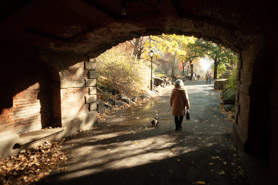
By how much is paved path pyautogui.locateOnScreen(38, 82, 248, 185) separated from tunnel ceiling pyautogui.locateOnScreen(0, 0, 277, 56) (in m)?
3.06

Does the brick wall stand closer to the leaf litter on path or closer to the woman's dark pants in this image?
the leaf litter on path

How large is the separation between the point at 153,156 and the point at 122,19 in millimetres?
3691

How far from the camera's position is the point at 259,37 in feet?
11.4

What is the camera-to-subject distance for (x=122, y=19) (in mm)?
4219

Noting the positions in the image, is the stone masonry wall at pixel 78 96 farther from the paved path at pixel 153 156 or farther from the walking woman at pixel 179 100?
the walking woman at pixel 179 100

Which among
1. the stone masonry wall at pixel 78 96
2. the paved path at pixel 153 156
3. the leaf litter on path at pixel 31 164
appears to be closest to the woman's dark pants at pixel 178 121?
the paved path at pixel 153 156

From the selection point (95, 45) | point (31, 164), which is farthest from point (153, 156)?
point (95, 45)

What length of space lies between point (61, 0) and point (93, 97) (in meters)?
5.31

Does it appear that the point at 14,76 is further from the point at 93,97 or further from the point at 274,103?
the point at 274,103

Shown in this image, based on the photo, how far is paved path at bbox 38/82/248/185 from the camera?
3.68m

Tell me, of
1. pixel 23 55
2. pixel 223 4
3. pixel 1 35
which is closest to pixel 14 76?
pixel 23 55

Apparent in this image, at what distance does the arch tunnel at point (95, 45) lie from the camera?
311 cm

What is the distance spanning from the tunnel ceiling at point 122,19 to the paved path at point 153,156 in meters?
3.06

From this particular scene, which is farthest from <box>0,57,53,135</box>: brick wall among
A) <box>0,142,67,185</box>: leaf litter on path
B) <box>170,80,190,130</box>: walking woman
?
<box>170,80,190,130</box>: walking woman
